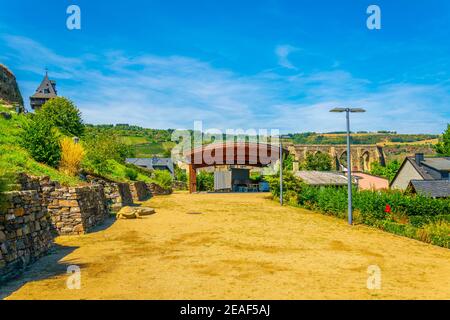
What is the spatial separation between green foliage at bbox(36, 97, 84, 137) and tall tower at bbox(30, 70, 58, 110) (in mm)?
37721

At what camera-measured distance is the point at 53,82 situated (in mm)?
76312

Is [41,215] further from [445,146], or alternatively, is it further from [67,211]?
[445,146]

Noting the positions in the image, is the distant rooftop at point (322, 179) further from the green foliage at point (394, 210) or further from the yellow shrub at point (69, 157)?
the yellow shrub at point (69, 157)

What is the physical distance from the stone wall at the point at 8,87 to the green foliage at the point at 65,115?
7073mm

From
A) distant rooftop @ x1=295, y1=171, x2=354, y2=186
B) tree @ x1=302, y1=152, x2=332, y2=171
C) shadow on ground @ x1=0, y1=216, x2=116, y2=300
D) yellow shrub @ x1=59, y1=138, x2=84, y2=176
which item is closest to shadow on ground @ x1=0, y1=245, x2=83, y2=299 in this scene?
shadow on ground @ x1=0, y1=216, x2=116, y2=300

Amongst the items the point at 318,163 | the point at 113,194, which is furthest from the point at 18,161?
the point at 318,163

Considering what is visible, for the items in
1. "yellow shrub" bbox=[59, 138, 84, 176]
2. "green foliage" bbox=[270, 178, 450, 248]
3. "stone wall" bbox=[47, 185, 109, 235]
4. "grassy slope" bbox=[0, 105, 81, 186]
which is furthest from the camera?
"green foliage" bbox=[270, 178, 450, 248]

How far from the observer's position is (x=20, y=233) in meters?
8.49

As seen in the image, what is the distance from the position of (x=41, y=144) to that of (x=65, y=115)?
61.6 ft

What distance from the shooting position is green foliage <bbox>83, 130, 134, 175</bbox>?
25.0m

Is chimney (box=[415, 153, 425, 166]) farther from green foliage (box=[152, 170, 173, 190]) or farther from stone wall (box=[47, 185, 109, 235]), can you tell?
stone wall (box=[47, 185, 109, 235])

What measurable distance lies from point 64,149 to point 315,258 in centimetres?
1393
